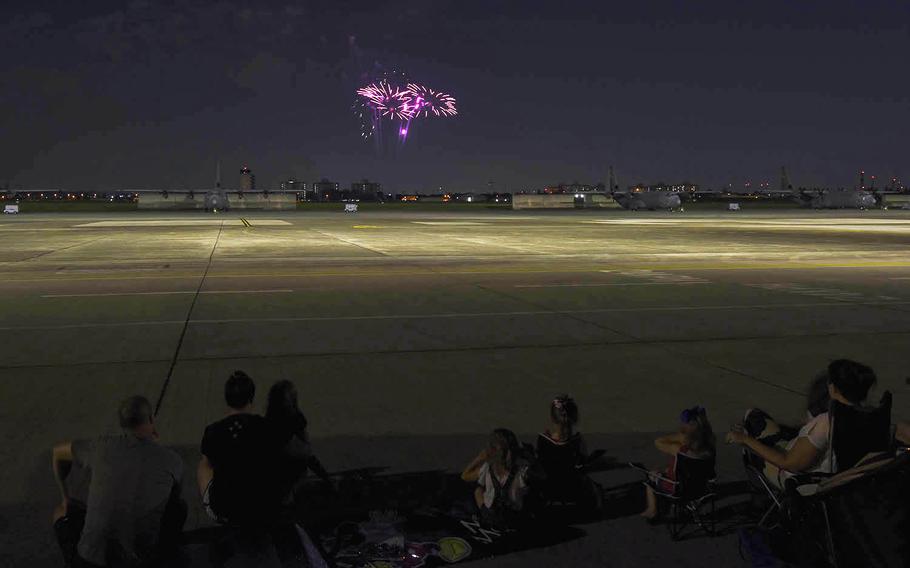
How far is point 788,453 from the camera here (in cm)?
498

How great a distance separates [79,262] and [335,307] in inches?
524

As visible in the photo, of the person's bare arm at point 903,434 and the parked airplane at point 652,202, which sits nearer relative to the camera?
the person's bare arm at point 903,434

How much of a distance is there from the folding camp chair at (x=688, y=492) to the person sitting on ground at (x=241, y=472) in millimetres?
2552

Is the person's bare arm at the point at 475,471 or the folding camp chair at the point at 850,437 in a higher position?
the folding camp chair at the point at 850,437

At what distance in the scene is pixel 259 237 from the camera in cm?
3750

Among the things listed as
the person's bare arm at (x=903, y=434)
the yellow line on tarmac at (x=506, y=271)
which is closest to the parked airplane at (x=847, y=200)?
the yellow line on tarmac at (x=506, y=271)

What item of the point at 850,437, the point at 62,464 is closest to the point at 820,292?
the point at 850,437

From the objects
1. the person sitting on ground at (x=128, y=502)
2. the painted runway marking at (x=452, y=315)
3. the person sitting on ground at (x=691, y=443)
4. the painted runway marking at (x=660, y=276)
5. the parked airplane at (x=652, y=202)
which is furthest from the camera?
the parked airplane at (x=652, y=202)

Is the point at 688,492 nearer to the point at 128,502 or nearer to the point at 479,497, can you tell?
the point at 479,497

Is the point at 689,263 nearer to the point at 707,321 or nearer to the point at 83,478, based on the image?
the point at 707,321

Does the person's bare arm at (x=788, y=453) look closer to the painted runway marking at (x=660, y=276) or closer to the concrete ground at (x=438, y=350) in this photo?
the concrete ground at (x=438, y=350)

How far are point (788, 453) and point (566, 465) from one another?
4.66 ft

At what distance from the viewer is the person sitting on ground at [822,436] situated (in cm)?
481

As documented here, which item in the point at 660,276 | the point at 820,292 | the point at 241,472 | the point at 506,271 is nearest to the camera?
the point at 241,472
